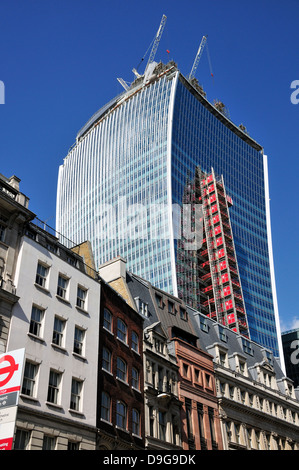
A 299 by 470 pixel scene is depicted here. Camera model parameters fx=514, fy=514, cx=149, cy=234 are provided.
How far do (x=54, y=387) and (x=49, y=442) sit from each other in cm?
379

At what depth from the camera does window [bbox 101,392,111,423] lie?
39934 mm

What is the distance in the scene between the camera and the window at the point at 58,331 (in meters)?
38.2

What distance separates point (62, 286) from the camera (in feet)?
135

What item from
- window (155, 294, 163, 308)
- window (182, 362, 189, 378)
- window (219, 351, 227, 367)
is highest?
window (155, 294, 163, 308)

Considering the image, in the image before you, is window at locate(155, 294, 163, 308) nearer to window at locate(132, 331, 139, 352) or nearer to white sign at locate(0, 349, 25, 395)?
window at locate(132, 331, 139, 352)

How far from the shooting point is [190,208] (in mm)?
188125

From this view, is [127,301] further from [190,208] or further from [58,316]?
[190,208]

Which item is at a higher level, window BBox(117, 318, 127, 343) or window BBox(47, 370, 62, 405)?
window BBox(117, 318, 127, 343)

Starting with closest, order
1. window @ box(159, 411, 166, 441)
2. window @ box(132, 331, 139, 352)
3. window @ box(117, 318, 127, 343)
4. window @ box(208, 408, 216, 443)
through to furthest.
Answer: window @ box(159, 411, 166, 441)
window @ box(117, 318, 127, 343)
window @ box(132, 331, 139, 352)
window @ box(208, 408, 216, 443)

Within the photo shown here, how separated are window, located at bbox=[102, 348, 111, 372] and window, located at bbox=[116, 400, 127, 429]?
289cm

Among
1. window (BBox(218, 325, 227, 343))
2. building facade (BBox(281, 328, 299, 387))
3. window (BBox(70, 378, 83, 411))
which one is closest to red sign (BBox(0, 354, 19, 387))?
window (BBox(70, 378, 83, 411))

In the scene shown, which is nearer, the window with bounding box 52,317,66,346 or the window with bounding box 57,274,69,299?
the window with bounding box 52,317,66,346

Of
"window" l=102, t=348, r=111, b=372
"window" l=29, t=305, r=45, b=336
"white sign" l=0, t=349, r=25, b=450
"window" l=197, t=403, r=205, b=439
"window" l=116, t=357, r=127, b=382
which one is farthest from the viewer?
"window" l=197, t=403, r=205, b=439
